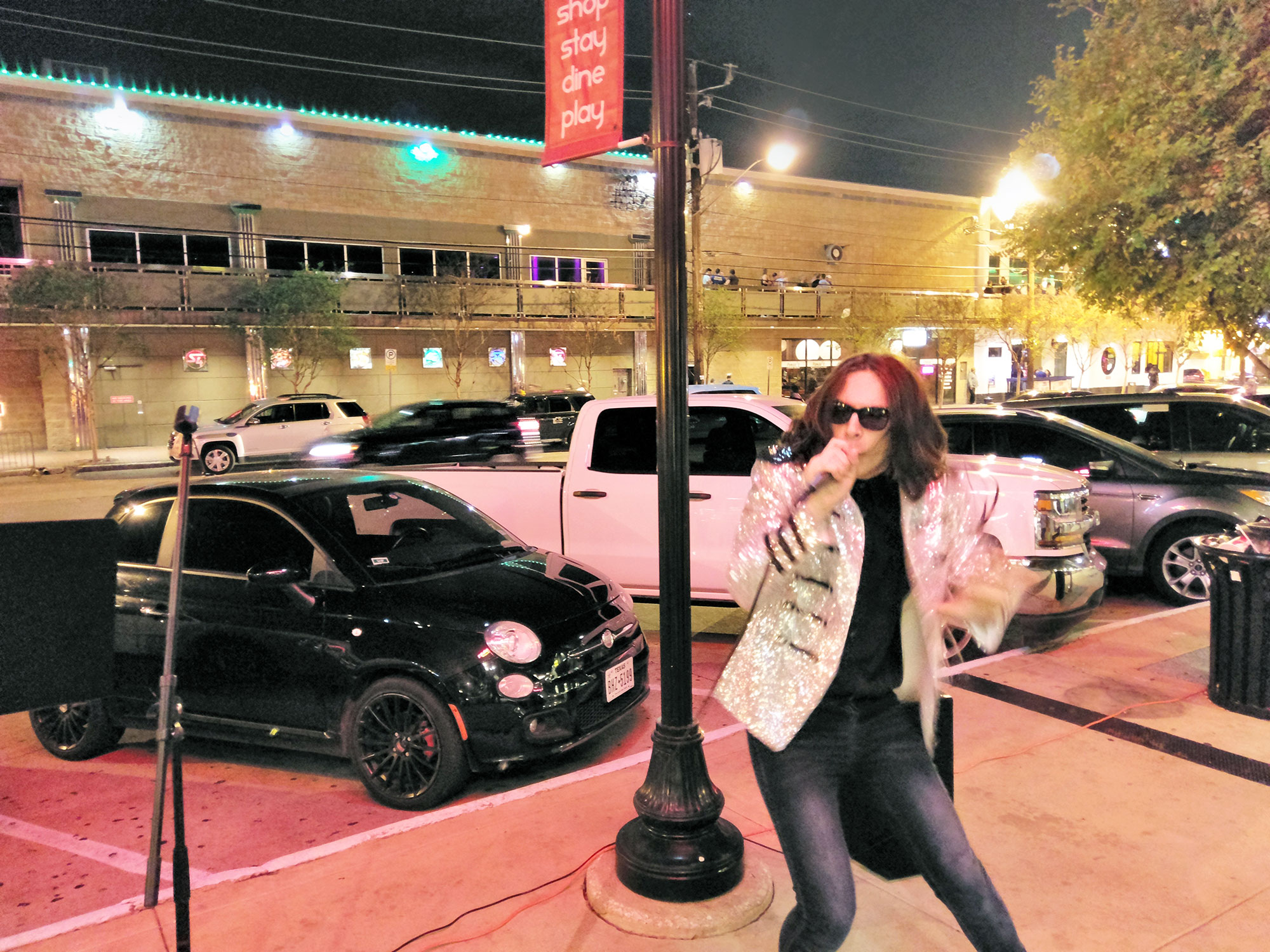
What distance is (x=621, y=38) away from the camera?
3672mm

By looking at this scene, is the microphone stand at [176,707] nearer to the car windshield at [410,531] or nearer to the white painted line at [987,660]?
the car windshield at [410,531]

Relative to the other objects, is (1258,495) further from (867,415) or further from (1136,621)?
(867,415)

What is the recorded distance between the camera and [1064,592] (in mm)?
7055

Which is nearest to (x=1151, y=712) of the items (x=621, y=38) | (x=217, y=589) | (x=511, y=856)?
(x=511, y=856)

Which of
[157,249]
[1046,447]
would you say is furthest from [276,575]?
[157,249]

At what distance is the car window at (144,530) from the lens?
569 centimetres

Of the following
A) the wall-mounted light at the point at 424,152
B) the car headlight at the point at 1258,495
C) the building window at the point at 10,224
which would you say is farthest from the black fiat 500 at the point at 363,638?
the wall-mounted light at the point at 424,152

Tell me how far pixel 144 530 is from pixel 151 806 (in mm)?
1656

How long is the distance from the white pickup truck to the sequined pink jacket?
14.2ft

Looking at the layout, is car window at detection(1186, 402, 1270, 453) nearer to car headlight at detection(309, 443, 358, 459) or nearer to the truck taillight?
the truck taillight

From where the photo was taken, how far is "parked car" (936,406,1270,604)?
838 centimetres

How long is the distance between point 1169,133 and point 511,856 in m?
11.3

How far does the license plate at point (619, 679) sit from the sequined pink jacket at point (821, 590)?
259 cm

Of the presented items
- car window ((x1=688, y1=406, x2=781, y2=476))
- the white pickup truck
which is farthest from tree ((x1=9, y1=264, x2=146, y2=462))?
car window ((x1=688, y1=406, x2=781, y2=476))
